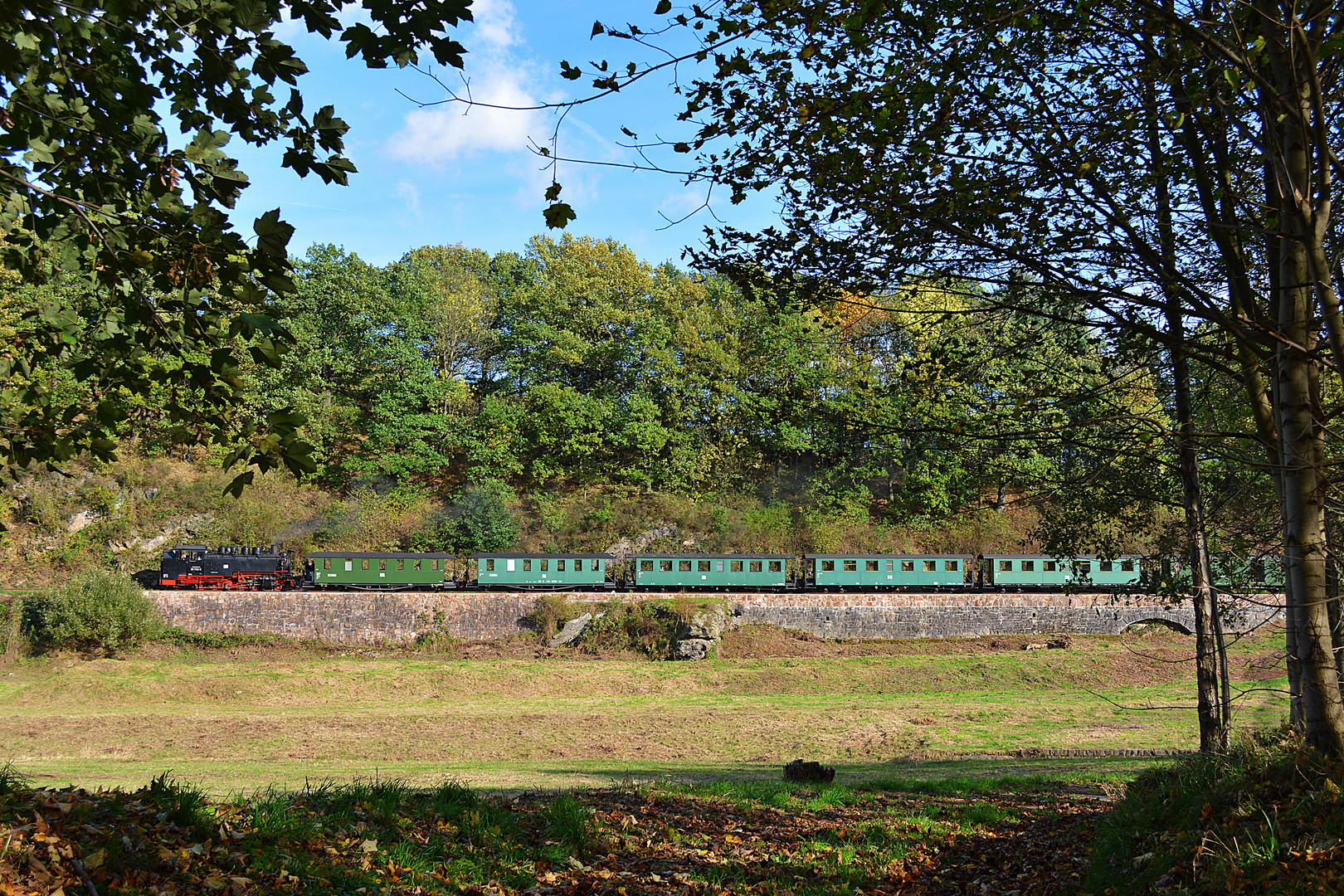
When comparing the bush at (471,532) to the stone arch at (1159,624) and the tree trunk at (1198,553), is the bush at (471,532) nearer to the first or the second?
the stone arch at (1159,624)

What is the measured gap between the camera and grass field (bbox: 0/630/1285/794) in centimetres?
1465

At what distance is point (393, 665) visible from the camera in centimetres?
2531

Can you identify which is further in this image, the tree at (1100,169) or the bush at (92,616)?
the bush at (92,616)

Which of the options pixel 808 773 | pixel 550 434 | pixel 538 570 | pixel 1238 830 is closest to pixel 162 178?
pixel 1238 830

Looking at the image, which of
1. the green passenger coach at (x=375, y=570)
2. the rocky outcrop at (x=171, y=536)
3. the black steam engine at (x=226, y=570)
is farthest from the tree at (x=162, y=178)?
the rocky outcrop at (x=171, y=536)

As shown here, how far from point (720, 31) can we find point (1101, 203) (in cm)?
334

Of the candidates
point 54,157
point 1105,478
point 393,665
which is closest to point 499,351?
point 393,665

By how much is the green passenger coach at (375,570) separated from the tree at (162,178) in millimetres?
28096

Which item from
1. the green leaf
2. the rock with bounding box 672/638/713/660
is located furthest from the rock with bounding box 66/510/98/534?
the green leaf

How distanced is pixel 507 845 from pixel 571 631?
2298cm

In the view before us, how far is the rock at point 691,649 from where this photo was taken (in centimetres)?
2705

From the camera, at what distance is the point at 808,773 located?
1187cm

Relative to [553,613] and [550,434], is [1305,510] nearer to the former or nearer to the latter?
[553,613]

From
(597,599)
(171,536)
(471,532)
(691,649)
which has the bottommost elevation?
(691,649)
